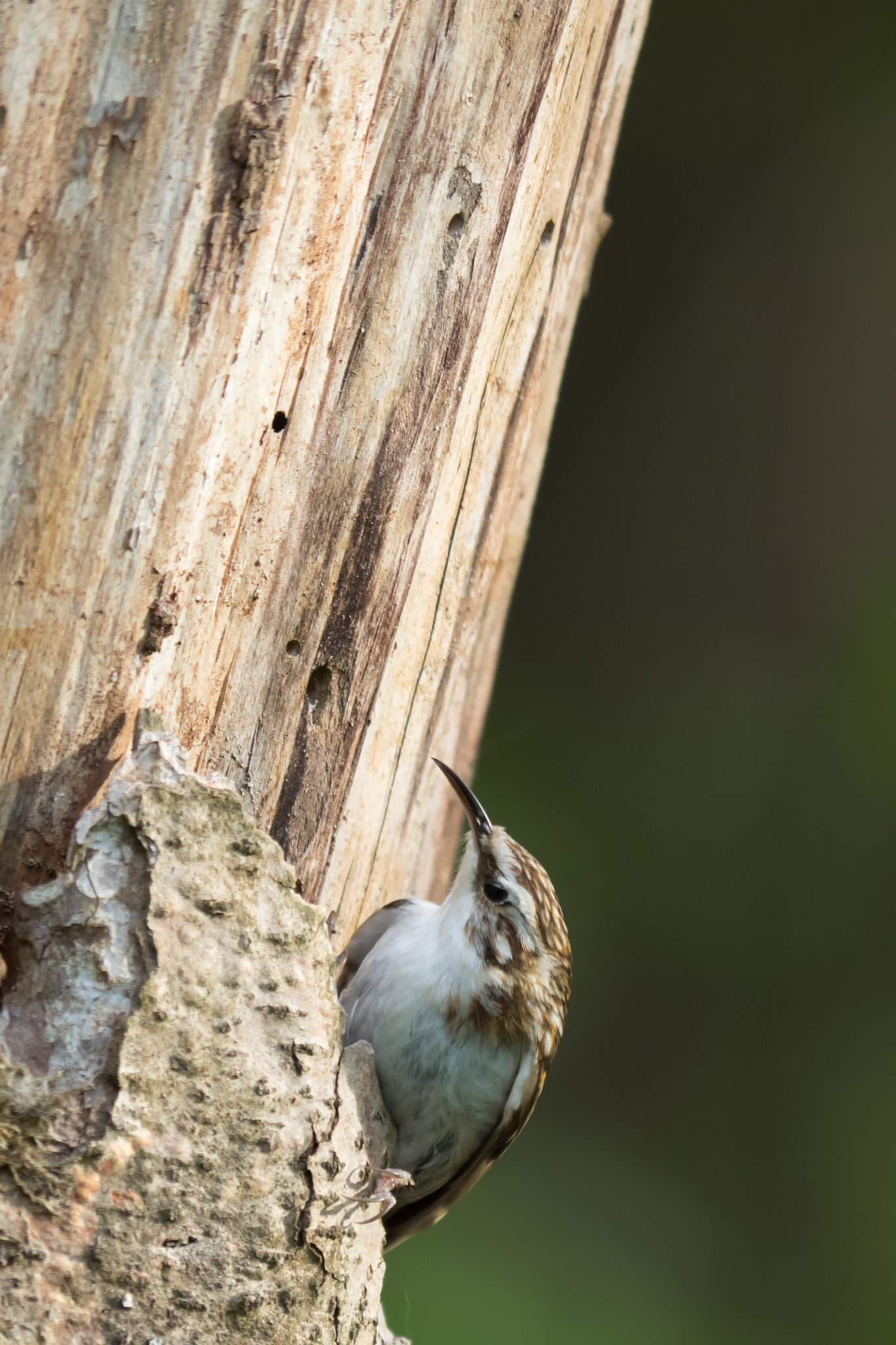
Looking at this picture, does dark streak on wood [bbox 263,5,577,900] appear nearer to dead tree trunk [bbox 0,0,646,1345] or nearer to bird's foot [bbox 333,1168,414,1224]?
dead tree trunk [bbox 0,0,646,1345]

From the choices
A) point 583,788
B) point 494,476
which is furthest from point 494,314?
point 583,788

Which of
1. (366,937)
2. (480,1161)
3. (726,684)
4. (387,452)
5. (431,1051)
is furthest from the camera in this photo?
(726,684)

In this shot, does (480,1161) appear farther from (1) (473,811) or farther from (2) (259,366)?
(2) (259,366)

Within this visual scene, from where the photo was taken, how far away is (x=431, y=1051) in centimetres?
204

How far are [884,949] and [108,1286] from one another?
459cm

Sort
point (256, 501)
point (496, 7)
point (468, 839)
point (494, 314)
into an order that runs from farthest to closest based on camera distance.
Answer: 1. point (468, 839)
2. point (494, 314)
3. point (496, 7)
4. point (256, 501)

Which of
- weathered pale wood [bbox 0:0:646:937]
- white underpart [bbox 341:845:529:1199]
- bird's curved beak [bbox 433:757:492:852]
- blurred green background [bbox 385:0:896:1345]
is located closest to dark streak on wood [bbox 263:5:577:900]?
weathered pale wood [bbox 0:0:646:937]

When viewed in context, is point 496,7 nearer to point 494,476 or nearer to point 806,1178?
point 494,476

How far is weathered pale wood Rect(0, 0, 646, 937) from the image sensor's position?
143 cm

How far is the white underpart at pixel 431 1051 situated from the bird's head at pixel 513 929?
0.15ft

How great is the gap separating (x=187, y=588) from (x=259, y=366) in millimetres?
334

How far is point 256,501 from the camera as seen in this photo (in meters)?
1.65

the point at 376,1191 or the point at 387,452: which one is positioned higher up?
the point at 387,452

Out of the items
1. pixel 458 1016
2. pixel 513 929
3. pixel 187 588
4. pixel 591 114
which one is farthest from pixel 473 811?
pixel 591 114
